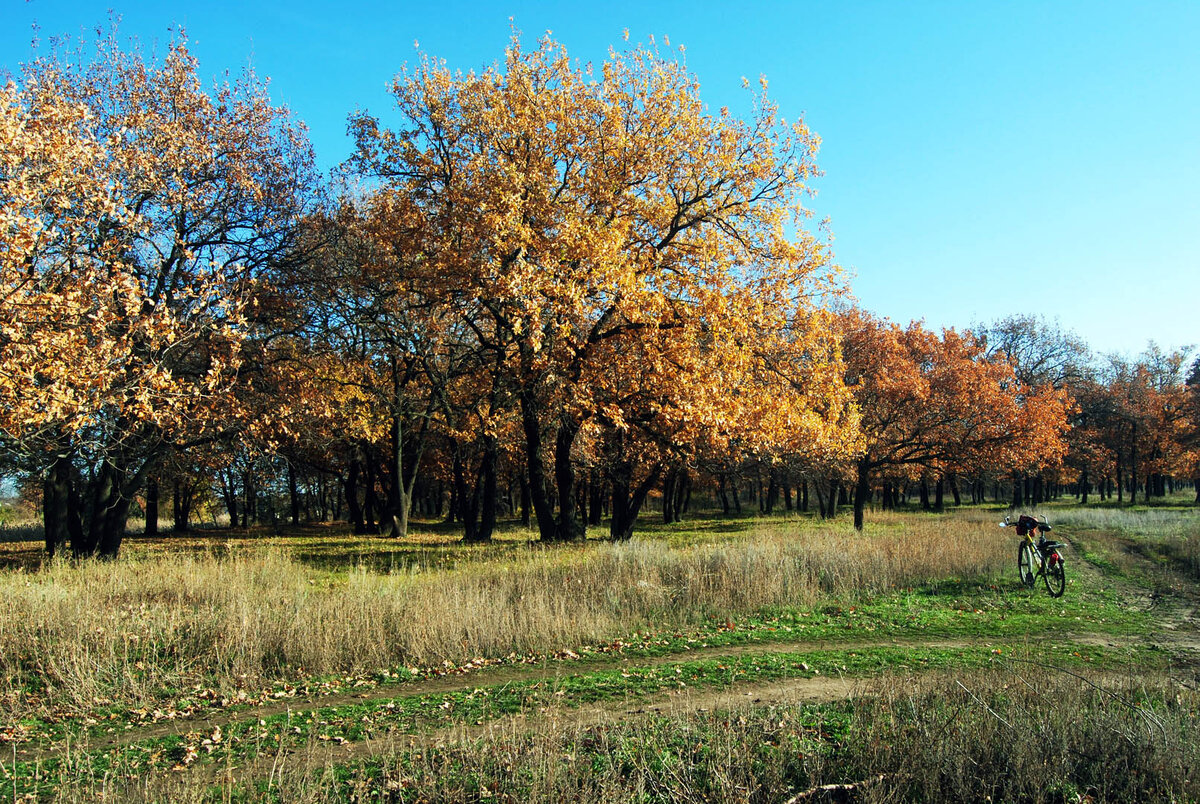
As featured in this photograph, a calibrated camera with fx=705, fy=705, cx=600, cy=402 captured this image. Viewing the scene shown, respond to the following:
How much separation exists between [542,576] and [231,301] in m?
8.63

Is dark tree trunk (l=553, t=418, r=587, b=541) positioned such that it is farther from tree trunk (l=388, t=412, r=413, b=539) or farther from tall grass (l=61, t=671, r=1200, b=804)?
tall grass (l=61, t=671, r=1200, b=804)

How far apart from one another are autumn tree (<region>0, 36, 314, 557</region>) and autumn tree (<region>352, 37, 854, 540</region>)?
3491 mm

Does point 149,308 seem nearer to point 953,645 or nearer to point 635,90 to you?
point 635,90

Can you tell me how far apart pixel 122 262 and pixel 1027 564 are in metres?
19.1

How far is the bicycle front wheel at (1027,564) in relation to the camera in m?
13.5

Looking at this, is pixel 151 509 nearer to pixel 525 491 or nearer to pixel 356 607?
pixel 525 491

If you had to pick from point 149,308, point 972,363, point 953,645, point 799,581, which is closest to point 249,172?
point 149,308

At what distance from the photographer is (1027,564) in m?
13.6

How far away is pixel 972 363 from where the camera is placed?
3697cm

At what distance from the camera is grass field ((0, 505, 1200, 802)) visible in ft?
16.3

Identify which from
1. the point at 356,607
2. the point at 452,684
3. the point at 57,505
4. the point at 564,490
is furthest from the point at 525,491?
the point at 452,684

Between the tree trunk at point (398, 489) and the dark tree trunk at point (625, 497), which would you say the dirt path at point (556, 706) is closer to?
the dark tree trunk at point (625, 497)

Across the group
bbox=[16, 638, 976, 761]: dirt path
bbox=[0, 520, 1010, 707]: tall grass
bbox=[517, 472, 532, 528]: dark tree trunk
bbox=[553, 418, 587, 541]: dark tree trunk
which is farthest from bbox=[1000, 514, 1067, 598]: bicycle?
bbox=[517, 472, 532, 528]: dark tree trunk

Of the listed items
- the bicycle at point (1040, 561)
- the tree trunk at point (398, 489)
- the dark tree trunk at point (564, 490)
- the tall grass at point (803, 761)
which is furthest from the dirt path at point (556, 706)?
the tree trunk at point (398, 489)
